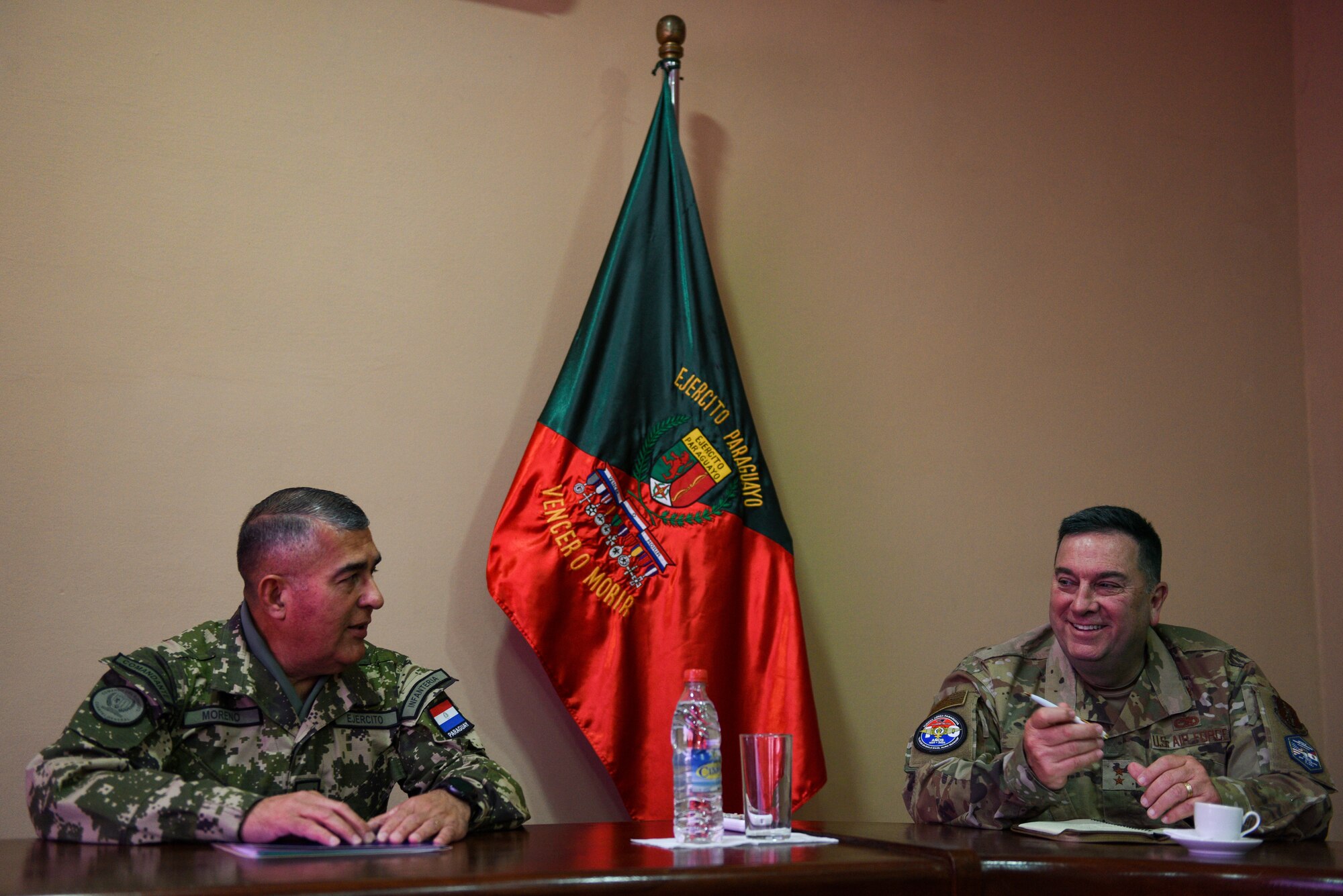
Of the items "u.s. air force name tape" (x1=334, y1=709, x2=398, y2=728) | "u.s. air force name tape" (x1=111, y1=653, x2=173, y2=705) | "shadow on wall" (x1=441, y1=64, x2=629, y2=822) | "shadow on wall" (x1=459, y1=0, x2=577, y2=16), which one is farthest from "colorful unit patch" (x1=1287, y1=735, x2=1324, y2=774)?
"shadow on wall" (x1=459, y1=0, x2=577, y2=16)

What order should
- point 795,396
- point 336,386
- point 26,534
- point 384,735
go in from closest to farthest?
point 384,735
point 26,534
point 336,386
point 795,396

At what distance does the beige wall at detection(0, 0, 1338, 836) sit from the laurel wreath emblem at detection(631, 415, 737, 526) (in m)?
0.32

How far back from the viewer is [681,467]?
9.16ft

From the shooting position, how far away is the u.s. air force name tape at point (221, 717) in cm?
194

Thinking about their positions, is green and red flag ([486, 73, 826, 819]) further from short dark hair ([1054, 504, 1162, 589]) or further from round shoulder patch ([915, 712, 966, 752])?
short dark hair ([1054, 504, 1162, 589])

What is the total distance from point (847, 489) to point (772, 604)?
0.53 m

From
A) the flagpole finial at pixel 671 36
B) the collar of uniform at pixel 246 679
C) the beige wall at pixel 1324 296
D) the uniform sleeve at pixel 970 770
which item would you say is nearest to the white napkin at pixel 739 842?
the uniform sleeve at pixel 970 770

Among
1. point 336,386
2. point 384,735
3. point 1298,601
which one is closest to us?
point 384,735

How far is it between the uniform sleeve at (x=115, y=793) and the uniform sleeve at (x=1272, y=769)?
1.68m

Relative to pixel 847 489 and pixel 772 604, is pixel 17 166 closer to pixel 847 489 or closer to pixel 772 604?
pixel 772 604

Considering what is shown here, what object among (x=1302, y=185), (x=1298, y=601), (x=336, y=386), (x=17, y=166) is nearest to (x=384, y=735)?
(x=336, y=386)

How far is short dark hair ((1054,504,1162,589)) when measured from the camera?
247 centimetres

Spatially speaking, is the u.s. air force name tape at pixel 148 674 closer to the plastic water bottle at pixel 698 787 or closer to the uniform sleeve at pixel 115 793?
the uniform sleeve at pixel 115 793

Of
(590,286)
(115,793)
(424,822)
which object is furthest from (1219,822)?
(590,286)
